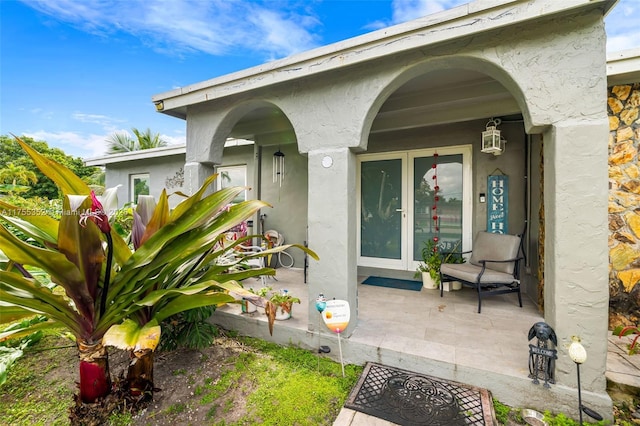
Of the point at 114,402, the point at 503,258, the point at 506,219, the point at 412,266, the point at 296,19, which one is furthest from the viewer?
the point at 296,19

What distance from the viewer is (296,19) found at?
6.48 metres

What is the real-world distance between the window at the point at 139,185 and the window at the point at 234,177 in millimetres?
3104

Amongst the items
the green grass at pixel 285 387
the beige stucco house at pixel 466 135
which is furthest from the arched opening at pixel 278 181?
the green grass at pixel 285 387

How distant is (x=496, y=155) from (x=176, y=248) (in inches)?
183

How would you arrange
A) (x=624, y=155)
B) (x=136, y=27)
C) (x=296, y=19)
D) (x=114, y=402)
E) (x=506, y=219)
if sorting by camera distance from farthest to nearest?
(x=136, y=27) < (x=296, y=19) < (x=506, y=219) < (x=624, y=155) < (x=114, y=402)

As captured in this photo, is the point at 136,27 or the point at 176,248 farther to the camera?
Result: the point at 136,27

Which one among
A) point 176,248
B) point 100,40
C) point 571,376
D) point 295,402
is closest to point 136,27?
point 100,40

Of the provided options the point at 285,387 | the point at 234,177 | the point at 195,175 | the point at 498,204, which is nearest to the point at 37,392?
the point at 285,387

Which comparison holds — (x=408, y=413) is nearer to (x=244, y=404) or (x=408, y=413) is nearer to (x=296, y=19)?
(x=244, y=404)

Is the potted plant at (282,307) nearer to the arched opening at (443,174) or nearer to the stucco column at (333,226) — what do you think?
the stucco column at (333,226)

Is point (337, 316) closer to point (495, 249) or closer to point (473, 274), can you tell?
point (473, 274)

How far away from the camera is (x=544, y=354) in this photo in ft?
6.36

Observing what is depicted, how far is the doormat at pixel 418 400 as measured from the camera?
1.85 metres

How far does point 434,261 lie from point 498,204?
1349mm
